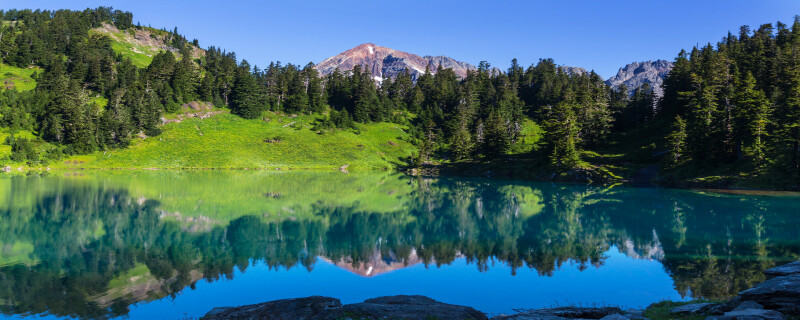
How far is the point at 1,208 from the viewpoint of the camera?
107 ft

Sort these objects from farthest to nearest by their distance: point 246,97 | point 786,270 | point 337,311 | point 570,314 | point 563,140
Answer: point 246,97 < point 563,140 < point 786,270 < point 570,314 < point 337,311

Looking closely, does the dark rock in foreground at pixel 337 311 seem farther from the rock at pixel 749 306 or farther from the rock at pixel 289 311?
the rock at pixel 749 306

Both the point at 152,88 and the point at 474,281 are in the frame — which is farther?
the point at 152,88

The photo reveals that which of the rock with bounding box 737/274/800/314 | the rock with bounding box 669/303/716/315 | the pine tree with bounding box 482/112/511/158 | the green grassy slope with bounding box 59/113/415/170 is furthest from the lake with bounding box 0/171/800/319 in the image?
the green grassy slope with bounding box 59/113/415/170

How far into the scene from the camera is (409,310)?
11328 millimetres

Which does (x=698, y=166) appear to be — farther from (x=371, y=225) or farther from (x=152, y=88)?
(x=152, y=88)

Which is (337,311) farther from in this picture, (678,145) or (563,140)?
(563,140)

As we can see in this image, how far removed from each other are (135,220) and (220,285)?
18.3 m

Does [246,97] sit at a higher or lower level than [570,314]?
higher

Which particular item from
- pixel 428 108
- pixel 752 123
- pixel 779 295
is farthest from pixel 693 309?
pixel 428 108

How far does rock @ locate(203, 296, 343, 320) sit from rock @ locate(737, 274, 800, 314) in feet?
33.4

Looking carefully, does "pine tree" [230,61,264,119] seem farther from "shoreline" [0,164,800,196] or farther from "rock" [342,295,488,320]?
"rock" [342,295,488,320]

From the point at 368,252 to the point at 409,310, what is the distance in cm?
1041

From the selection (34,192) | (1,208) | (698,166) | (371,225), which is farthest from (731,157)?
(34,192)
